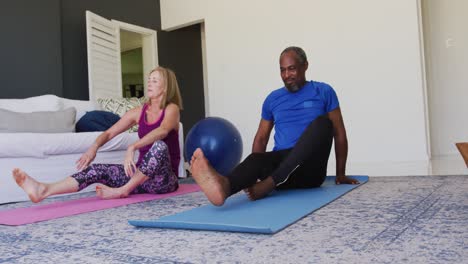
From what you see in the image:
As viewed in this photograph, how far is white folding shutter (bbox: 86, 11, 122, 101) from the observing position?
4902 mm

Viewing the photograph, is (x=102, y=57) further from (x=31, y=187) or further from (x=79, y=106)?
(x=31, y=187)

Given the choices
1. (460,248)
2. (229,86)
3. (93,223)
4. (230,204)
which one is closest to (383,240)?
(460,248)

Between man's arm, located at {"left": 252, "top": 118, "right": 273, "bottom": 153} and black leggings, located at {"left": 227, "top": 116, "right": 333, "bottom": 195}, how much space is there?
194 mm

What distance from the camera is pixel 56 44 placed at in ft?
15.4

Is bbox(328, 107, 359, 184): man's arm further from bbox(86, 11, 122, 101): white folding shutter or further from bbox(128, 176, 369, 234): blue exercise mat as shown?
bbox(86, 11, 122, 101): white folding shutter

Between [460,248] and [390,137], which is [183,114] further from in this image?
[460,248]

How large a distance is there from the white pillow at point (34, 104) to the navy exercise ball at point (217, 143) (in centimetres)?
136

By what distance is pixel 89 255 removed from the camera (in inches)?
51.1

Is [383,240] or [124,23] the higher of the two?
[124,23]

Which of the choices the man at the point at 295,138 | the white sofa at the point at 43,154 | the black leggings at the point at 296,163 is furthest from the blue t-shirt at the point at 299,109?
the white sofa at the point at 43,154

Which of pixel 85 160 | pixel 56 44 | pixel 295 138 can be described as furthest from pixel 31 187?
pixel 56 44

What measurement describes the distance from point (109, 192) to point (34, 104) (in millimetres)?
1870

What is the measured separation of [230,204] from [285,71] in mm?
805

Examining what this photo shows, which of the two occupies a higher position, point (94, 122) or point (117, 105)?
point (117, 105)
